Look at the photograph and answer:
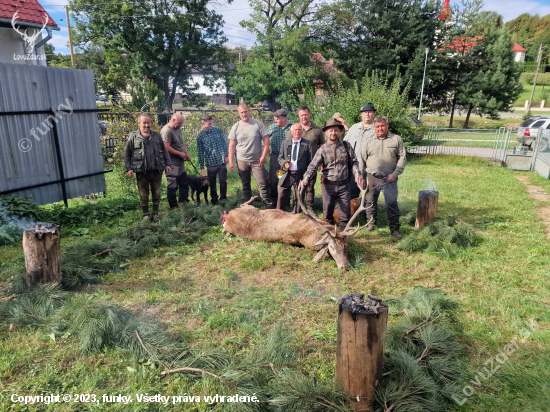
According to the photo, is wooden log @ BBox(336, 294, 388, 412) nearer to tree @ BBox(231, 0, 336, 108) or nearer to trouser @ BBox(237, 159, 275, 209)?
trouser @ BBox(237, 159, 275, 209)

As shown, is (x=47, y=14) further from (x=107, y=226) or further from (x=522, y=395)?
(x=522, y=395)

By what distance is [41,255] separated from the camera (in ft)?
13.4

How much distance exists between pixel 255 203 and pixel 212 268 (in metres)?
2.76

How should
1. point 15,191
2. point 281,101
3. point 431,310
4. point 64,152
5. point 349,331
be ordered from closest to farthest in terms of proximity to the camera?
point 349,331 → point 431,310 → point 15,191 → point 64,152 → point 281,101

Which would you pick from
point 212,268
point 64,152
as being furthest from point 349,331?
point 64,152

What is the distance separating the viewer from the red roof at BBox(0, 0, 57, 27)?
10406mm

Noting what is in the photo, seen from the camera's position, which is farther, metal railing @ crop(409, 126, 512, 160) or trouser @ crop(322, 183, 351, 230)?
metal railing @ crop(409, 126, 512, 160)

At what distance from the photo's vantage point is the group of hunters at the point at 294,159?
5641mm

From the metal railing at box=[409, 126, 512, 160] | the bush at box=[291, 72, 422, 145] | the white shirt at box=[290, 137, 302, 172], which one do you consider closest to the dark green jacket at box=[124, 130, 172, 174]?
the white shirt at box=[290, 137, 302, 172]

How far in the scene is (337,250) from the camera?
507cm

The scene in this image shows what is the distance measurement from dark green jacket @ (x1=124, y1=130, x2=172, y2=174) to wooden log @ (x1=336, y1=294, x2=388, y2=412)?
15.8 feet

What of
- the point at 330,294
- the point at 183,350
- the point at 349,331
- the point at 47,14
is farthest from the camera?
the point at 47,14

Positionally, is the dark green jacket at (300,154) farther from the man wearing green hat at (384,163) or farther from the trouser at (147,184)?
the trouser at (147,184)

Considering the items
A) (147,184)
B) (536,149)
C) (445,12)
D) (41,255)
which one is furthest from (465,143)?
(41,255)
